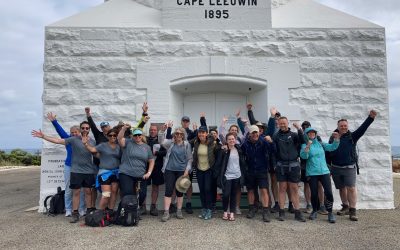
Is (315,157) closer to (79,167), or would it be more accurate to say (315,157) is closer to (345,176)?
(345,176)

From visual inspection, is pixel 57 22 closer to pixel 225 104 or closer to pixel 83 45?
pixel 83 45

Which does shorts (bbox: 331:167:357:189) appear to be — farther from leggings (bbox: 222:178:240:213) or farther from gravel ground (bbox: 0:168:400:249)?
leggings (bbox: 222:178:240:213)

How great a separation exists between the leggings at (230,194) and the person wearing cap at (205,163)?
286 mm

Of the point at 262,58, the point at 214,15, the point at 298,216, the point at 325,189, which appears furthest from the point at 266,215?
the point at 214,15

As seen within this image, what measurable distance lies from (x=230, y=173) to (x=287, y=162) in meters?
1.04

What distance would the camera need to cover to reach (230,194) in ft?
20.0

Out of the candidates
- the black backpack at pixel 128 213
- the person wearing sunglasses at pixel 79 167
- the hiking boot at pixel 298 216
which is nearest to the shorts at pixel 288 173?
the hiking boot at pixel 298 216

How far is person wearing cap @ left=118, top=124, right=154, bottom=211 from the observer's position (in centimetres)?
580

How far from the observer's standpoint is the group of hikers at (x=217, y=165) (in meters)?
5.89

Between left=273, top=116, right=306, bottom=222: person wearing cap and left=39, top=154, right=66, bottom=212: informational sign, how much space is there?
4463 millimetres

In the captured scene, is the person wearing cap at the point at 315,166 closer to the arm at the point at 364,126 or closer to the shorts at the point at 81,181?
the arm at the point at 364,126

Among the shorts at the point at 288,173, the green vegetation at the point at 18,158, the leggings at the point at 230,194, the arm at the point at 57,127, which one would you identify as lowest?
the green vegetation at the point at 18,158

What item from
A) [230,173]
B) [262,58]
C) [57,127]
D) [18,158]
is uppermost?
[262,58]

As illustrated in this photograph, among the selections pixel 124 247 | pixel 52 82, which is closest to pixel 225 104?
pixel 52 82
